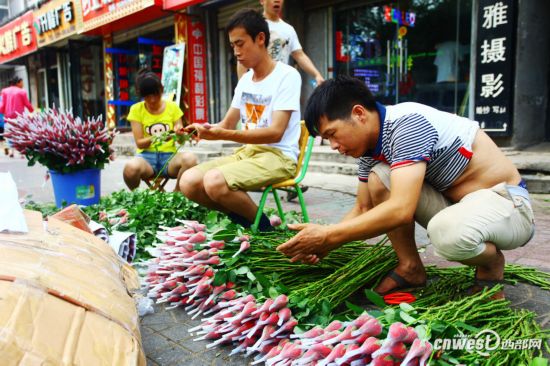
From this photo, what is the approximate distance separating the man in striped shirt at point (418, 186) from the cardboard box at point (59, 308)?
23.7 inches

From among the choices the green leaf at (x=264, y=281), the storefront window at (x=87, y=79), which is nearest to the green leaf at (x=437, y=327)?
the green leaf at (x=264, y=281)

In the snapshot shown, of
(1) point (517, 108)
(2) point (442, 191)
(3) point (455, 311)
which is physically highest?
(1) point (517, 108)

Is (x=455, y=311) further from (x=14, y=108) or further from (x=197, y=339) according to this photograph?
(x=14, y=108)

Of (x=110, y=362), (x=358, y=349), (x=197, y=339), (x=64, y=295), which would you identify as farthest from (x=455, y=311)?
(x=64, y=295)

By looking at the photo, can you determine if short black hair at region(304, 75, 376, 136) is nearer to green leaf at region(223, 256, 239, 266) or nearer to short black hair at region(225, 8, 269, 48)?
green leaf at region(223, 256, 239, 266)

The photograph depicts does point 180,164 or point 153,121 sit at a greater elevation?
point 153,121

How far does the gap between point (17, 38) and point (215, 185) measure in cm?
1726

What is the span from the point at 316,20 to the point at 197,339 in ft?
23.0

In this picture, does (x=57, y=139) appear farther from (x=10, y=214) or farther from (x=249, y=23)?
→ (x=10, y=214)

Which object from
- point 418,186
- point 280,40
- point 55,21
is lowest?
point 418,186

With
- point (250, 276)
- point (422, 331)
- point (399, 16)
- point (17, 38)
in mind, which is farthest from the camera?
point (17, 38)

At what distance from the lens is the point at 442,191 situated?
192cm

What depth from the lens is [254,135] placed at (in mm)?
2621

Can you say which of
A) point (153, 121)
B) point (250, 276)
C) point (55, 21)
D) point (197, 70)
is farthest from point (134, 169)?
point (55, 21)
